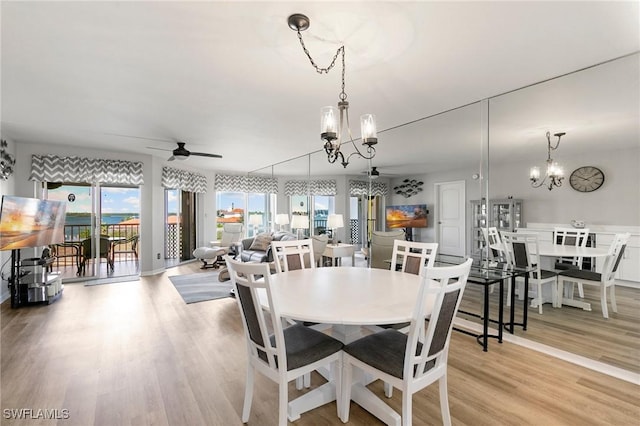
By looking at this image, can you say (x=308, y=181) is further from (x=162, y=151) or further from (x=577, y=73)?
(x=577, y=73)

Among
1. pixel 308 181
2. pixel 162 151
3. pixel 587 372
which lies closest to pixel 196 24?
pixel 587 372

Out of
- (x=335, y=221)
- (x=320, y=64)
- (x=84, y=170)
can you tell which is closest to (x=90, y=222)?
(x=84, y=170)

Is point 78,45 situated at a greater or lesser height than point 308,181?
greater

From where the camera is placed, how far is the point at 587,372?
2285 millimetres

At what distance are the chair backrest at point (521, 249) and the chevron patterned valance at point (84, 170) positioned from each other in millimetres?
6168

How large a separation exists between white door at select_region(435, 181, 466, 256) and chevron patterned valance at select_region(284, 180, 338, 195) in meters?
2.42

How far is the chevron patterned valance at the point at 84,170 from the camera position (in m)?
4.86

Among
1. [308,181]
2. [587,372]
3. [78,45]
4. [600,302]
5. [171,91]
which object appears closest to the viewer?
[78,45]

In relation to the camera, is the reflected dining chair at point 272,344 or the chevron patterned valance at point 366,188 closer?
the reflected dining chair at point 272,344

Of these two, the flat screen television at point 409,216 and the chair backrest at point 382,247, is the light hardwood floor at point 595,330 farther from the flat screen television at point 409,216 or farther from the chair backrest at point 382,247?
the flat screen television at point 409,216

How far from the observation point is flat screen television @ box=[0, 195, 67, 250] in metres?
3.43

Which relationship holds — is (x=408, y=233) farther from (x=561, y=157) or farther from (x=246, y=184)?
(x=246, y=184)

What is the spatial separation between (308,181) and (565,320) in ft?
15.9

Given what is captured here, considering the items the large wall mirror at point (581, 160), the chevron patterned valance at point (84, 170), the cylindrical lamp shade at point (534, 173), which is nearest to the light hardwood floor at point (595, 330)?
the large wall mirror at point (581, 160)
